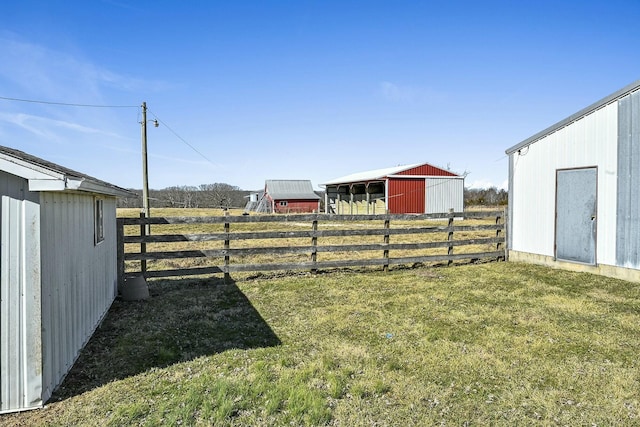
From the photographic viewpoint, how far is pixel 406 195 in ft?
96.4

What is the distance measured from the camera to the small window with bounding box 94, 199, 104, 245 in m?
5.91

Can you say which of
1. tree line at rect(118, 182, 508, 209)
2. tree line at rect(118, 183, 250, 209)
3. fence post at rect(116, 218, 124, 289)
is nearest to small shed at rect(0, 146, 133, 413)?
fence post at rect(116, 218, 124, 289)

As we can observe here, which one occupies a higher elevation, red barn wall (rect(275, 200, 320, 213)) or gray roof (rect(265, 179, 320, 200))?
gray roof (rect(265, 179, 320, 200))

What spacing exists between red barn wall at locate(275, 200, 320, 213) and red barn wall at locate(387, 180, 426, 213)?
18560 millimetres

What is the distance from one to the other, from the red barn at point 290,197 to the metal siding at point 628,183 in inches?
1509

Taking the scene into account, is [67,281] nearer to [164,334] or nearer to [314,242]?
[164,334]

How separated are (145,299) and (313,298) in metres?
3.08

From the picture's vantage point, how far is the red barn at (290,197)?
156ft

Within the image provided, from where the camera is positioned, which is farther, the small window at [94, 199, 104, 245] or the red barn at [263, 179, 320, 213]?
the red barn at [263, 179, 320, 213]

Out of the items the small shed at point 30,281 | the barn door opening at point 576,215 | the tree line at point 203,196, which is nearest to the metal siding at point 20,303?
the small shed at point 30,281

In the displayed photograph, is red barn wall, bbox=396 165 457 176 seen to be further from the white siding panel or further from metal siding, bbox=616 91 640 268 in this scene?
metal siding, bbox=616 91 640 268

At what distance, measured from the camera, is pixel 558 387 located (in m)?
3.96

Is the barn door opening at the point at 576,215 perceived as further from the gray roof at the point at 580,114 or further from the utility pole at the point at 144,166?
the utility pole at the point at 144,166

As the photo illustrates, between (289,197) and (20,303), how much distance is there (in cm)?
4440
